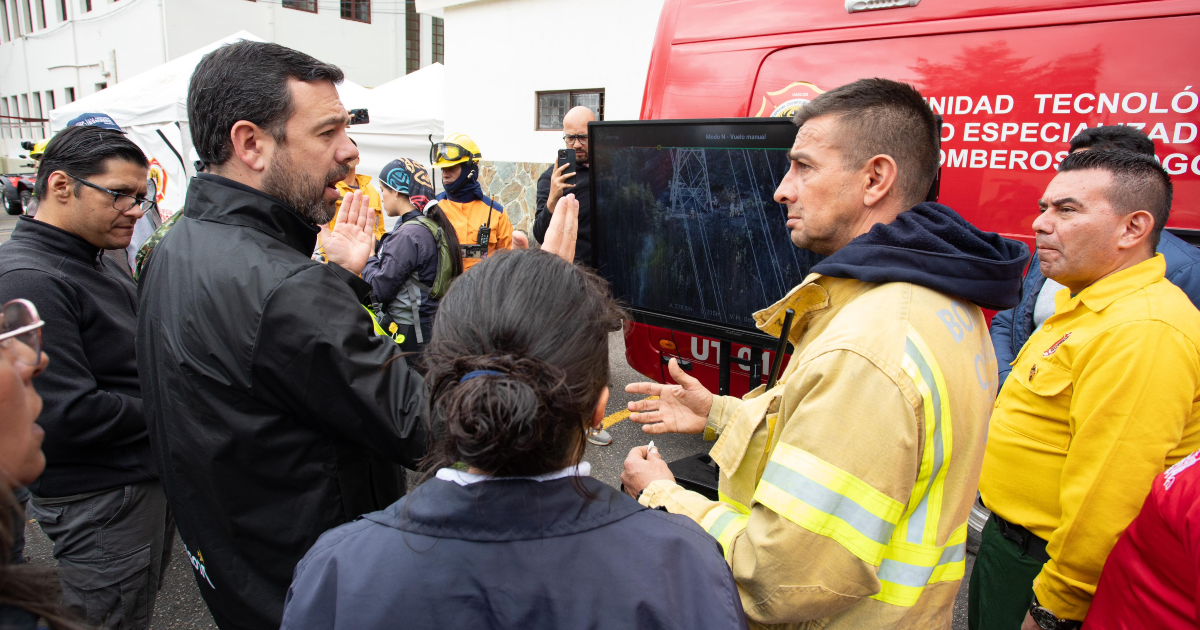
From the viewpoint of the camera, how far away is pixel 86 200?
Result: 229 cm

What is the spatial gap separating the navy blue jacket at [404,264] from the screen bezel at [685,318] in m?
1.75

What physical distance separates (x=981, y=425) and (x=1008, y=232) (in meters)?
1.76

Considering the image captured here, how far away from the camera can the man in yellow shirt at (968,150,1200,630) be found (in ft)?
5.49

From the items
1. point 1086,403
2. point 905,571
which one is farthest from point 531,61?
point 905,571

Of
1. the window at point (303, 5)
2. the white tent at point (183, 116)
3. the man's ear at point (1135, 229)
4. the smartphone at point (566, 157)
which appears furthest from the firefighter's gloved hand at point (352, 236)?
the window at point (303, 5)

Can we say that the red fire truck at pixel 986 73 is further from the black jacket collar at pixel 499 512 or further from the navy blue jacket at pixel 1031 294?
the black jacket collar at pixel 499 512

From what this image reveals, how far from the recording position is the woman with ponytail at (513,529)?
0.85m

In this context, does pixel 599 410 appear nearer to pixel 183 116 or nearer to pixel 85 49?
pixel 183 116

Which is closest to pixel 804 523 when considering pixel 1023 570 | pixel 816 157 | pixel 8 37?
pixel 816 157

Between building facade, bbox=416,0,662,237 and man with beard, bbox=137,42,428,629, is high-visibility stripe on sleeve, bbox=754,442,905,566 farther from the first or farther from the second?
building facade, bbox=416,0,662,237

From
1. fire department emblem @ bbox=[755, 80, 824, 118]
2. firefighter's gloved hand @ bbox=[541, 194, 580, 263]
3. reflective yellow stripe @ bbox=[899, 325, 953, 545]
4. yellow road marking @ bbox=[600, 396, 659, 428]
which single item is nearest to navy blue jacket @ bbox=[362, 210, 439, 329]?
yellow road marking @ bbox=[600, 396, 659, 428]

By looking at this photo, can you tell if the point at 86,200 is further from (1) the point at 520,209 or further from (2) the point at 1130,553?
(1) the point at 520,209

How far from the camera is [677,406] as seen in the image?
1.77 m

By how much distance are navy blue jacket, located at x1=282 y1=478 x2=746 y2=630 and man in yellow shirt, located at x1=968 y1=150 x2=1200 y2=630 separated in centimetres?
135
